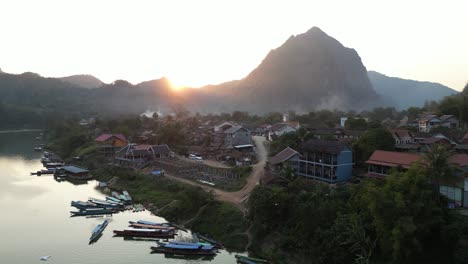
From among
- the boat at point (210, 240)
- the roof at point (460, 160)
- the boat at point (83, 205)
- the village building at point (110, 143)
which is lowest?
the boat at point (210, 240)

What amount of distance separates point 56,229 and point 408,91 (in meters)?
161

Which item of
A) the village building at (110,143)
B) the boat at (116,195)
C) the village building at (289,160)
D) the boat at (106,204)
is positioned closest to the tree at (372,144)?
the village building at (289,160)

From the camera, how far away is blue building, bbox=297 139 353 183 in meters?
25.6

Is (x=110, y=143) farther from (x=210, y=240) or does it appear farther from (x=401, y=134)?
(x=401, y=134)

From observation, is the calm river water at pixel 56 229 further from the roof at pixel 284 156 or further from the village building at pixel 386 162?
the village building at pixel 386 162

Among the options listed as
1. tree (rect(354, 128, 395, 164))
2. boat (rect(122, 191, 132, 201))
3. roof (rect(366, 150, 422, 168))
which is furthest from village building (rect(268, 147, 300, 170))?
boat (rect(122, 191, 132, 201))

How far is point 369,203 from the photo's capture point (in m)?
16.9

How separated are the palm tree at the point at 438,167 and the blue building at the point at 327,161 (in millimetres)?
7786

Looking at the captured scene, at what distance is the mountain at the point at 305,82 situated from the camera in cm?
13638

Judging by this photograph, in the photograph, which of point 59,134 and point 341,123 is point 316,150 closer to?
point 341,123

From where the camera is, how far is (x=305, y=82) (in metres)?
142

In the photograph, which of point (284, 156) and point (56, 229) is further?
point (284, 156)

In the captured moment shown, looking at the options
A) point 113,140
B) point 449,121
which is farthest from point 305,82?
point 113,140

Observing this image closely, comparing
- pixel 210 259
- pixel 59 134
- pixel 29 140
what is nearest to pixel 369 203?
pixel 210 259
